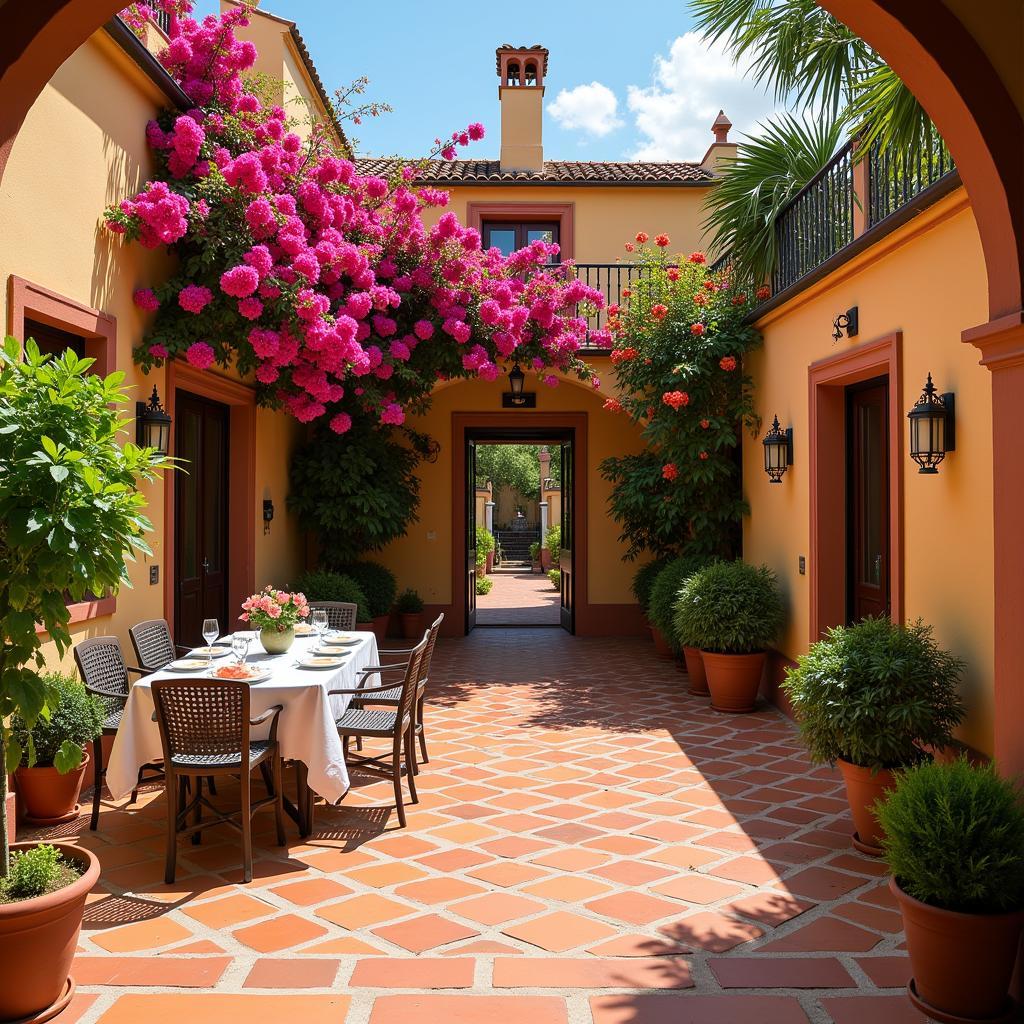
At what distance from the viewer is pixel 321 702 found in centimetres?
441

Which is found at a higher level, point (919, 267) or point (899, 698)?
point (919, 267)

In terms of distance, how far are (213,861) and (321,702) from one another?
2.87 feet

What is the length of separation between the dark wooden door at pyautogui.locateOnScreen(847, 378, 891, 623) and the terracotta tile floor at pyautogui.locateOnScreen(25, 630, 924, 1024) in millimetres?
1240

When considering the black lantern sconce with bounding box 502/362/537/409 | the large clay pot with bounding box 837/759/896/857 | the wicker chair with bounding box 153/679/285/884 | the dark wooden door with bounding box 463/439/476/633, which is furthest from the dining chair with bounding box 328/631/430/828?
the dark wooden door with bounding box 463/439/476/633

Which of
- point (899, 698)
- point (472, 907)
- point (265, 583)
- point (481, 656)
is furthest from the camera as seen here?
point (481, 656)

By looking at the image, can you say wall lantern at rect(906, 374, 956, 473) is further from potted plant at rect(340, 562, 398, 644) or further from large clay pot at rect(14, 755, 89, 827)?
potted plant at rect(340, 562, 398, 644)

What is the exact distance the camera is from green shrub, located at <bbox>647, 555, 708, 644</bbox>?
28.0 ft

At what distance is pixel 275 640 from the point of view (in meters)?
5.25

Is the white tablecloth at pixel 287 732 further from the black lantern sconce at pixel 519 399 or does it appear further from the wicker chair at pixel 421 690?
the black lantern sconce at pixel 519 399

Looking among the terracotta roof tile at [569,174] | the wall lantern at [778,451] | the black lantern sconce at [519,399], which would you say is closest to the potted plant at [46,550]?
the wall lantern at [778,451]

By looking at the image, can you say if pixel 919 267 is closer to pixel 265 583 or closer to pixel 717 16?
pixel 717 16

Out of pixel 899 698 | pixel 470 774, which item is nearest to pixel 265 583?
pixel 470 774

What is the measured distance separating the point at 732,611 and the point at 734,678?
0.57m

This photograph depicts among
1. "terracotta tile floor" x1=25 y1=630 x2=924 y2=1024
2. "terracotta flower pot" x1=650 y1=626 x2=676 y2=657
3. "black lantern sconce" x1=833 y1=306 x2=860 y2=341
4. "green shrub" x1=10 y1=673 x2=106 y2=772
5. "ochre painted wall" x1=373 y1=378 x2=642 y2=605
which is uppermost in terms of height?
"black lantern sconce" x1=833 y1=306 x2=860 y2=341
